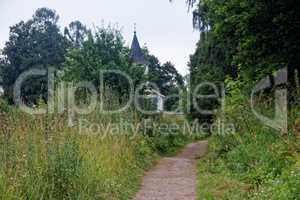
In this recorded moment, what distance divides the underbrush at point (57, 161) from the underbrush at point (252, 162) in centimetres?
181

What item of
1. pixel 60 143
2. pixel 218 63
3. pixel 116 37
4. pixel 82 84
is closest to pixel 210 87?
pixel 218 63

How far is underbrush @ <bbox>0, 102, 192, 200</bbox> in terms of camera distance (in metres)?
6.13

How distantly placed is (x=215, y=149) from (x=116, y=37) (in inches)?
287

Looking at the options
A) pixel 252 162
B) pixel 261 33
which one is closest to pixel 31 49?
pixel 261 33

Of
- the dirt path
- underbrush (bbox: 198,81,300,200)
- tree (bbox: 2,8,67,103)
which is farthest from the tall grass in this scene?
tree (bbox: 2,8,67,103)

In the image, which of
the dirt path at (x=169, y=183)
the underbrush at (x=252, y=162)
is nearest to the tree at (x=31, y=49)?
the dirt path at (x=169, y=183)

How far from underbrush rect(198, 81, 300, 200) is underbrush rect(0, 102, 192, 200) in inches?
71.2

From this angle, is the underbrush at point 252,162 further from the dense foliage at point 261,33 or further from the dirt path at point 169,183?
the dense foliage at point 261,33

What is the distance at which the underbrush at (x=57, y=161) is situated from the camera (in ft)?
20.1

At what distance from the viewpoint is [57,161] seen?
22.2 feet

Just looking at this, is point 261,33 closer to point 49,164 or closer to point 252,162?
point 252,162

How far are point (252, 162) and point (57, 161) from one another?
4.59 meters

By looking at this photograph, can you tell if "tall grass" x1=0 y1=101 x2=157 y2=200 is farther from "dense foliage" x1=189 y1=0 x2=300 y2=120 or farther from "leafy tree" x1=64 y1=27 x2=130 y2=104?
"leafy tree" x1=64 y1=27 x2=130 y2=104

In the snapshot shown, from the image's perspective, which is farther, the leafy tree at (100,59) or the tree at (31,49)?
the tree at (31,49)
